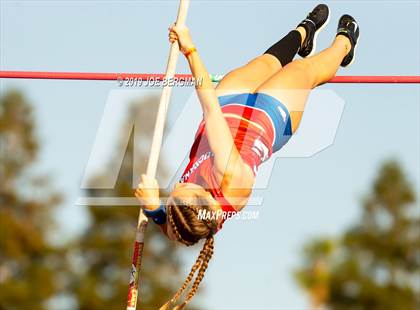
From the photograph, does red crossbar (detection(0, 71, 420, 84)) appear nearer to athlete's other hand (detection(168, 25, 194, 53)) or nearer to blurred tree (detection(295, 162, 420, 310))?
athlete's other hand (detection(168, 25, 194, 53))

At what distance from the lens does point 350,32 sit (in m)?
7.96

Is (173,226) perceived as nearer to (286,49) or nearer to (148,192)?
(148,192)

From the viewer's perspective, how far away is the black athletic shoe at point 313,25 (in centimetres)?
805

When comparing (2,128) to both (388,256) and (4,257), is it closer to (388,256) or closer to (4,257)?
(4,257)

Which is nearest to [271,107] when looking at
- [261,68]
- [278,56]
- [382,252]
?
[261,68]

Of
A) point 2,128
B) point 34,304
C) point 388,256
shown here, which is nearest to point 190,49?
point 34,304

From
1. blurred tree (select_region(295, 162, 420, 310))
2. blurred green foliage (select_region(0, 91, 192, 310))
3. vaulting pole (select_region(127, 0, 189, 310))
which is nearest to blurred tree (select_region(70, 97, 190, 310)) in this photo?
blurred green foliage (select_region(0, 91, 192, 310))

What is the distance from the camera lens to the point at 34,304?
28406 mm

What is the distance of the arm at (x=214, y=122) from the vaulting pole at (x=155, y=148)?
452 millimetres

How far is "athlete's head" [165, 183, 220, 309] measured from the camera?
6.38 meters

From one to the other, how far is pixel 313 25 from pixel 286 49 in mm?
484

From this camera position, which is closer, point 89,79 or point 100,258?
point 89,79

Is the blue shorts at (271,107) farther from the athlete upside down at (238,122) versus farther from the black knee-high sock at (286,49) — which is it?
the black knee-high sock at (286,49)

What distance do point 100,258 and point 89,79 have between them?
2138cm
